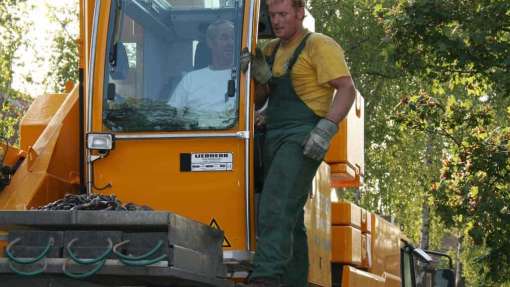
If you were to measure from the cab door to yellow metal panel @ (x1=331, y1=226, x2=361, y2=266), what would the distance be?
7.84 ft

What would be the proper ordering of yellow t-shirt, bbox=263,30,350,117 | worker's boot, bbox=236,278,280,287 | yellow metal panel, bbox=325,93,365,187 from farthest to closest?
yellow metal panel, bbox=325,93,365,187, yellow t-shirt, bbox=263,30,350,117, worker's boot, bbox=236,278,280,287

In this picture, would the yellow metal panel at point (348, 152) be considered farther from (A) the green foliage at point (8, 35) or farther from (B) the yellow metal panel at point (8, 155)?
(A) the green foliage at point (8, 35)

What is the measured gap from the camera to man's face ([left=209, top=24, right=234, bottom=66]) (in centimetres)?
778

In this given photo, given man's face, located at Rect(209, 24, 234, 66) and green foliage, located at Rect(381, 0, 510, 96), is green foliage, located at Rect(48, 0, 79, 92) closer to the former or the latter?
green foliage, located at Rect(381, 0, 510, 96)

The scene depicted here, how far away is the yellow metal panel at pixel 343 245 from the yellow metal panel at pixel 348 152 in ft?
1.20

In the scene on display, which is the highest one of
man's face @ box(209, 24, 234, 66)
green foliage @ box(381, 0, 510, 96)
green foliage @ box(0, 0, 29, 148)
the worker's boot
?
green foliage @ box(0, 0, 29, 148)

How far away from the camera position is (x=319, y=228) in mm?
8766

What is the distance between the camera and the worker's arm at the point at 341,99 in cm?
735

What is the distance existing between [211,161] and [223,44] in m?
0.77

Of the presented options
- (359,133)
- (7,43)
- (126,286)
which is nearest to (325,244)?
(359,133)

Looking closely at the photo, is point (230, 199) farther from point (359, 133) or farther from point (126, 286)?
point (359, 133)

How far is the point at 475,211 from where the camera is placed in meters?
16.1

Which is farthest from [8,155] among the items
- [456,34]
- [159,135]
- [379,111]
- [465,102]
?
[379,111]

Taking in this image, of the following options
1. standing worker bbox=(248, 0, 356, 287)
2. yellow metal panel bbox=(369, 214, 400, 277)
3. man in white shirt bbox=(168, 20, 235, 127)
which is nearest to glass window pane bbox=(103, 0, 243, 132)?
man in white shirt bbox=(168, 20, 235, 127)
